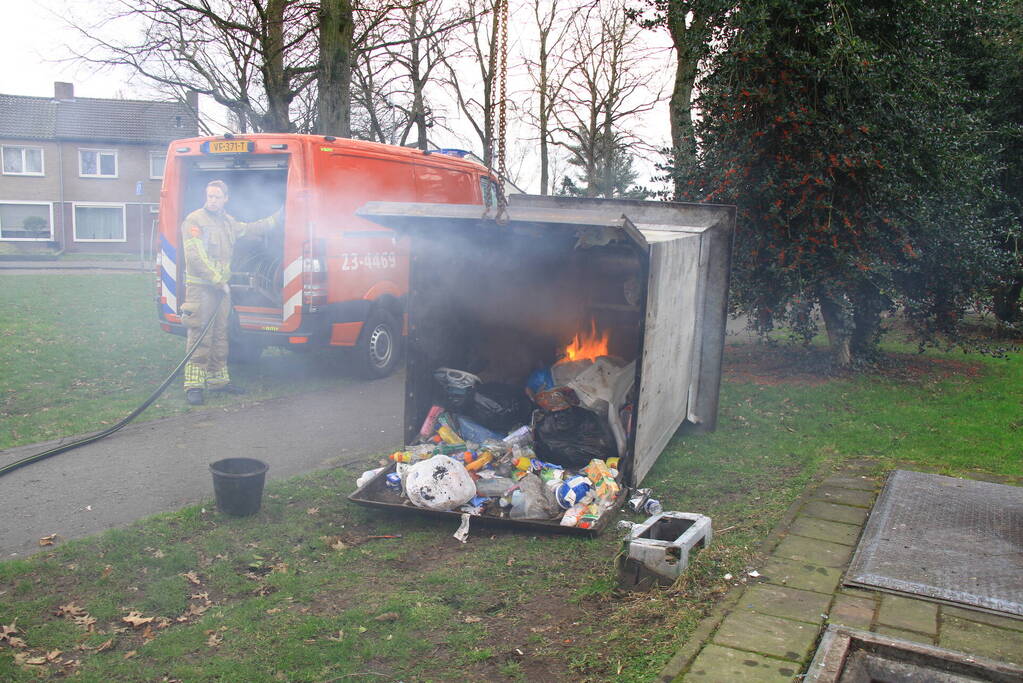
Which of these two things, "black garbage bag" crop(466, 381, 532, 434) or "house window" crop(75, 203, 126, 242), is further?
"house window" crop(75, 203, 126, 242)

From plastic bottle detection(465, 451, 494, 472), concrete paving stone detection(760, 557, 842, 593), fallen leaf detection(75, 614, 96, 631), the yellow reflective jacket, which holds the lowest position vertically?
fallen leaf detection(75, 614, 96, 631)

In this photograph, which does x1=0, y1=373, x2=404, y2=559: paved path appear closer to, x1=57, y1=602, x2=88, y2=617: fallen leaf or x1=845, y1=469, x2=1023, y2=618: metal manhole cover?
x1=57, y1=602, x2=88, y2=617: fallen leaf

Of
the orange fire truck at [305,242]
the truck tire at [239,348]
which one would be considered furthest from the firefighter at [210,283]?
the truck tire at [239,348]

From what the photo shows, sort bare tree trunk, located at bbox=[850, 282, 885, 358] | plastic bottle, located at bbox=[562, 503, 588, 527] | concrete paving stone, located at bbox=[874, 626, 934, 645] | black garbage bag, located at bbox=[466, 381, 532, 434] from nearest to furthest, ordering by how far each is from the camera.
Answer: concrete paving stone, located at bbox=[874, 626, 934, 645], plastic bottle, located at bbox=[562, 503, 588, 527], black garbage bag, located at bbox=[466, 381, 532, 434], bare tree trunk, located at bbox=[850, 282, 885, 358]

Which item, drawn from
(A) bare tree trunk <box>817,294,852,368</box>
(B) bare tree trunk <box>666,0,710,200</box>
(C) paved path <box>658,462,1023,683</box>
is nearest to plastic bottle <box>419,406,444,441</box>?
(C) paved path <box>658,462,1023,683</box>

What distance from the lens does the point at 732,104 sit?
9.34 meters

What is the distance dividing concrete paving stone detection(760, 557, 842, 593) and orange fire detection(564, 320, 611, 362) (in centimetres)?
271

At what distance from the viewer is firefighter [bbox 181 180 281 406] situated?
8555 millimetres

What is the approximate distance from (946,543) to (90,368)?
29.3ft

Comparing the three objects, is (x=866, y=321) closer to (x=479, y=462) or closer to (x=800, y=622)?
(x=479, y=462)

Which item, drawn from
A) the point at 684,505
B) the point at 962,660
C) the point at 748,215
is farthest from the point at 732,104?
the point at 962,660

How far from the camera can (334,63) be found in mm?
14719

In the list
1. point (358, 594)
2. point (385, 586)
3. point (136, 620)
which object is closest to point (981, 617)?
point (385, 586)

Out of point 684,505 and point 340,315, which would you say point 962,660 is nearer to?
point 684,505
